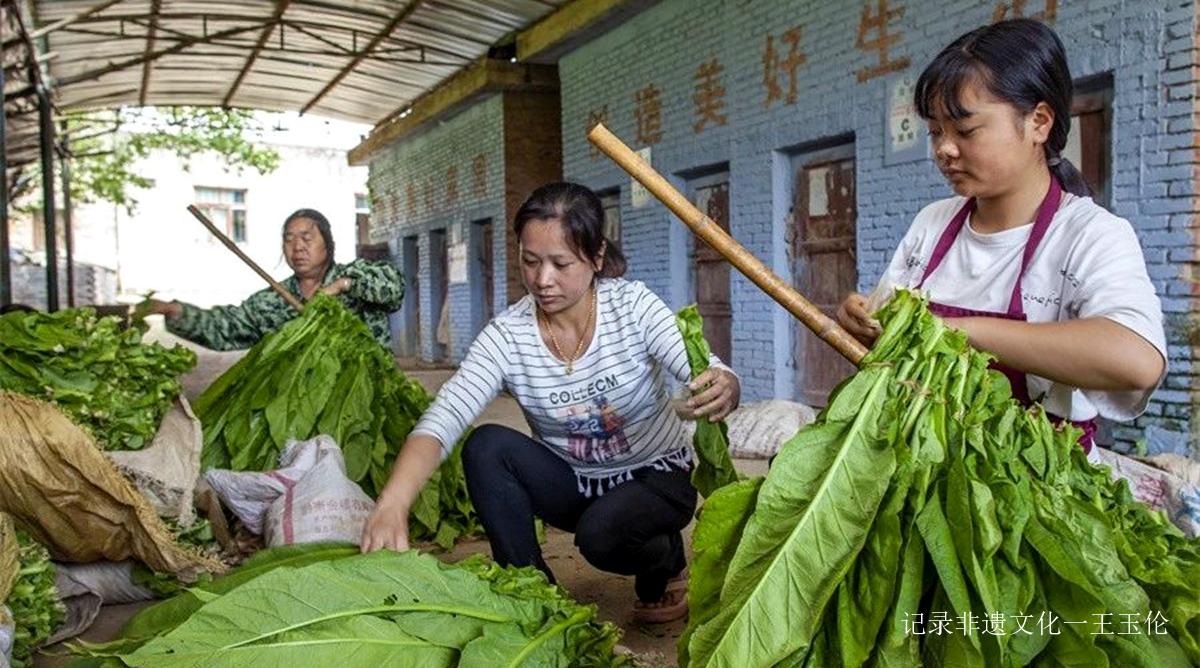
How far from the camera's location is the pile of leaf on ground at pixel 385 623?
1.62 metres

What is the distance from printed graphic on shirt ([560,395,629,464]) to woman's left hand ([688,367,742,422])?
0.43 meters

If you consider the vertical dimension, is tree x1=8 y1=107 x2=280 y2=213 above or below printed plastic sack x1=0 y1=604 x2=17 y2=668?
above

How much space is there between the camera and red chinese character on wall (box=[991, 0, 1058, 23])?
5.18m

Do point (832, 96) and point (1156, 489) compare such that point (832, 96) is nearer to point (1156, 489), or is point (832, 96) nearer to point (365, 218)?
point (1156, 489)

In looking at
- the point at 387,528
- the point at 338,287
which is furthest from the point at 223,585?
the point at 338,287

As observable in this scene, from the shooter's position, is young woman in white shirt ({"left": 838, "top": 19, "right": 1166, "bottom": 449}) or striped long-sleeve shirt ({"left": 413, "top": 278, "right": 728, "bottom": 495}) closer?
young woman in white shirt ({"left": 838, "top": 19, "right": 1166, "bottom": 449})

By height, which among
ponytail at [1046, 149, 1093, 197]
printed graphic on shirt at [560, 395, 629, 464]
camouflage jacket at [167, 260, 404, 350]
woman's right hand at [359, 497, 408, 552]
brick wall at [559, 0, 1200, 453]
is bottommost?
woman's right hand at [359, 497, 408, 552]

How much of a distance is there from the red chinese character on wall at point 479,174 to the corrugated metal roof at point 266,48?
1.12 metres

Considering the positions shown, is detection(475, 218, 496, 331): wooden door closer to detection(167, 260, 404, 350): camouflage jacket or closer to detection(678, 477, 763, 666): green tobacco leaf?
detection(167, 260, 404, 350): camouflage jacket

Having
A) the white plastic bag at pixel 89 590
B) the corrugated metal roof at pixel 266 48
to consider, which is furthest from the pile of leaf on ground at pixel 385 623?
the corrugated metal roof at pixel 266 48

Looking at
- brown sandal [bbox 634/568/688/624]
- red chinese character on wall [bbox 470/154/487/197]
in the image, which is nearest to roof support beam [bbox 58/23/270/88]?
red chinese character on wall [bbox 470/154/487/197]

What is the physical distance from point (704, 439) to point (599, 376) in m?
0.39

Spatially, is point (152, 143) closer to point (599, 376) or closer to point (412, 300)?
point (412, 300)

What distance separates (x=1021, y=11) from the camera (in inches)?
211
